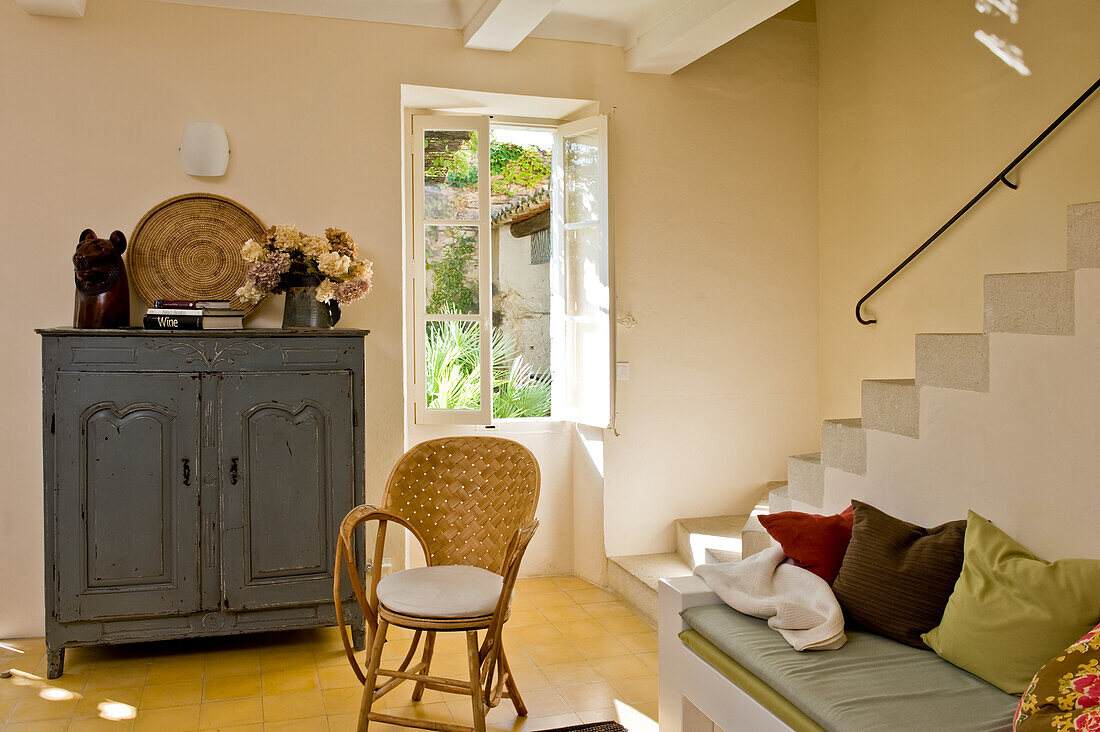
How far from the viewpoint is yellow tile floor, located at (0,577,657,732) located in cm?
312

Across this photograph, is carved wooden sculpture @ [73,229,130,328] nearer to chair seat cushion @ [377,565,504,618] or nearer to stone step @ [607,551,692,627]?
chair seat cushion @ [377,565,504,618]

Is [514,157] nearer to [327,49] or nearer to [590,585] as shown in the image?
[327,49]

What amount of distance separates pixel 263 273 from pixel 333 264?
294 millimetres

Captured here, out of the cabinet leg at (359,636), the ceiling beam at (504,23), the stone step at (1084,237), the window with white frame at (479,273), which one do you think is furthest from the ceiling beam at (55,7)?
the stone step at (1084,237)

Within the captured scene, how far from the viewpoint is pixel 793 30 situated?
4.89 metres

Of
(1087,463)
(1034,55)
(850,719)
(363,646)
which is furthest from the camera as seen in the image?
(363,646)

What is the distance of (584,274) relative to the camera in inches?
183

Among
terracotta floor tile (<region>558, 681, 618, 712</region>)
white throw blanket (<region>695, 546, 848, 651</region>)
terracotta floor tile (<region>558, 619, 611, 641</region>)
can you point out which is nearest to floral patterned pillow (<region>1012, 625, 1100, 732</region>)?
white throw blanket (<region>695, 546, 848, 651</region>)

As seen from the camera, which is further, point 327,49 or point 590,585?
point 590,585

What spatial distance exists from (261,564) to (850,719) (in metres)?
2.49

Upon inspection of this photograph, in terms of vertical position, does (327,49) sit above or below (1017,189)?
above

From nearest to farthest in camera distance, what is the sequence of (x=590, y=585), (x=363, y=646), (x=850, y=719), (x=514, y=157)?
(x=850, y=719) < (x=363, y=646) < (x=590, y=585) < (x=514, y=157)

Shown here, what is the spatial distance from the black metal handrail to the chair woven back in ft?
6.85

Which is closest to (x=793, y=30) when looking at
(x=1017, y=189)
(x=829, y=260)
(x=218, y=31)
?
(x=829, y=260)
